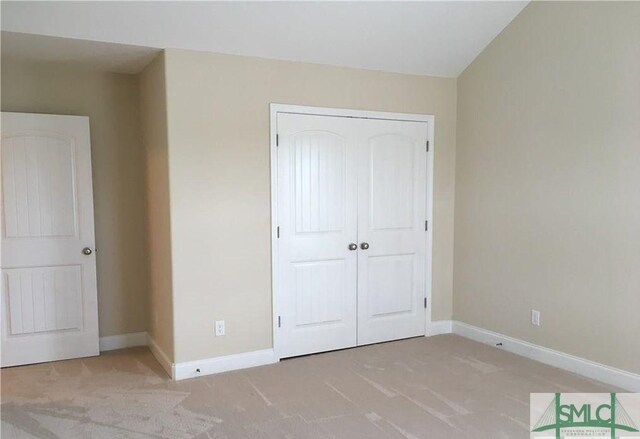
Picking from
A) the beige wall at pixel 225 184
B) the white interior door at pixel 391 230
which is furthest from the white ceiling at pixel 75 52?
the white interior door at pixel 391 230

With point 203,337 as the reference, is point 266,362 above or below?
below

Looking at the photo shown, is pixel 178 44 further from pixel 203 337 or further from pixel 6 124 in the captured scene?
pixel 203 337

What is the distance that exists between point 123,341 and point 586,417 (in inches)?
142

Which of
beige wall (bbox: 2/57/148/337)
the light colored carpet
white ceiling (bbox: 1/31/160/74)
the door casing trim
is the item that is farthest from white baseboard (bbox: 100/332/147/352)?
white ceiling (bbox: 1/31/160/74)

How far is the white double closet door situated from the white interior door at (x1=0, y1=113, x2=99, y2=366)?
5.32 feet

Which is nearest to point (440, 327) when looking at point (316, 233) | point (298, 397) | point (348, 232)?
point (348, 232)

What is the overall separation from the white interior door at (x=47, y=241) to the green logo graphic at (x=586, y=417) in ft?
11.4

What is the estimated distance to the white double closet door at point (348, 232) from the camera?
3.89 meters

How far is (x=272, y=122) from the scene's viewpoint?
375 cm

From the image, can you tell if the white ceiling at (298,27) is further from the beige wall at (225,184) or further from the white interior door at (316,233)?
the white interior door at (316,233)

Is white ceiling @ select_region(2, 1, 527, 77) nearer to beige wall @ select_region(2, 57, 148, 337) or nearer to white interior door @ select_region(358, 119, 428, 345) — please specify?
beige wall @ select_region(2, 57, 148, 337)

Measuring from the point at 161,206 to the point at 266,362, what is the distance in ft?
4.78

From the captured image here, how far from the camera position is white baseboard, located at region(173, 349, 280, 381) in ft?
11.6

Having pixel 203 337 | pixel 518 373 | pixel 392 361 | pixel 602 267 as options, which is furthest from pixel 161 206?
pixel 602 267
